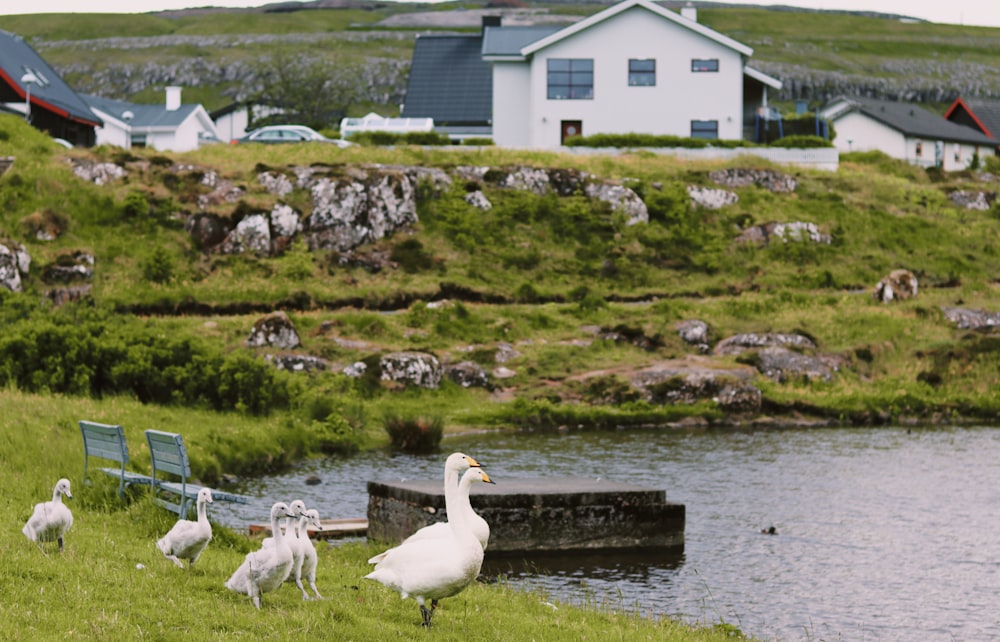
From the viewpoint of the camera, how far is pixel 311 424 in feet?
113

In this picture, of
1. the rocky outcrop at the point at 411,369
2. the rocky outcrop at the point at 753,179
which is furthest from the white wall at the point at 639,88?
the rocky outcrop at the point at 411,369

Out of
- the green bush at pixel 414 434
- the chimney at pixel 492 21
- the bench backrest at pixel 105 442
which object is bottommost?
the green bush at pixel 414 434

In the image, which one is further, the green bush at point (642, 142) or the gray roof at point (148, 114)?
the gray roof at point (148, 114)

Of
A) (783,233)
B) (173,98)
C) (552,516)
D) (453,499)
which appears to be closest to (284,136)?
(173,98)

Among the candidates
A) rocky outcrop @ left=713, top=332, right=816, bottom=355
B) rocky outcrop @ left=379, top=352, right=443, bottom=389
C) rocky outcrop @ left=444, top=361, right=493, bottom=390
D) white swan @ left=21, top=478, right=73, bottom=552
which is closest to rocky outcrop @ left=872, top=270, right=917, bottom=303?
rocky outcrop @ left=713, top=332, right=816, bottom=355

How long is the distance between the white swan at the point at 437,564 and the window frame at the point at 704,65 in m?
62.6

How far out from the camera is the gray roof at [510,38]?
74.6m

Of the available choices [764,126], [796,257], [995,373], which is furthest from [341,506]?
[764,126]

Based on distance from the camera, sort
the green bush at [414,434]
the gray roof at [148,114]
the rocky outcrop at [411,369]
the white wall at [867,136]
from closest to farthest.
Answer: the green bush at [414,434], the rocky outcrop at [411,369], the gray roof at [148,114], the white wall at [867,136]

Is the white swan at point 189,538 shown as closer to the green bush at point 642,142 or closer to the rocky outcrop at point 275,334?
the rocky outcrop at point 275,334

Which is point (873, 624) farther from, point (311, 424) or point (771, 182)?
point (771, 182)

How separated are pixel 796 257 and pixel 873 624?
1654 inches

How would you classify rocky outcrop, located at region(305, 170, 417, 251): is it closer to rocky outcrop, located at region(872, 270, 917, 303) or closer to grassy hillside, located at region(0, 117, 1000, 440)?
grassy hillside, located at region(0, 117, 1000, 440)

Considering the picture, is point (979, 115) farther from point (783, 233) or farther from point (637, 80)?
point (783, 233)
